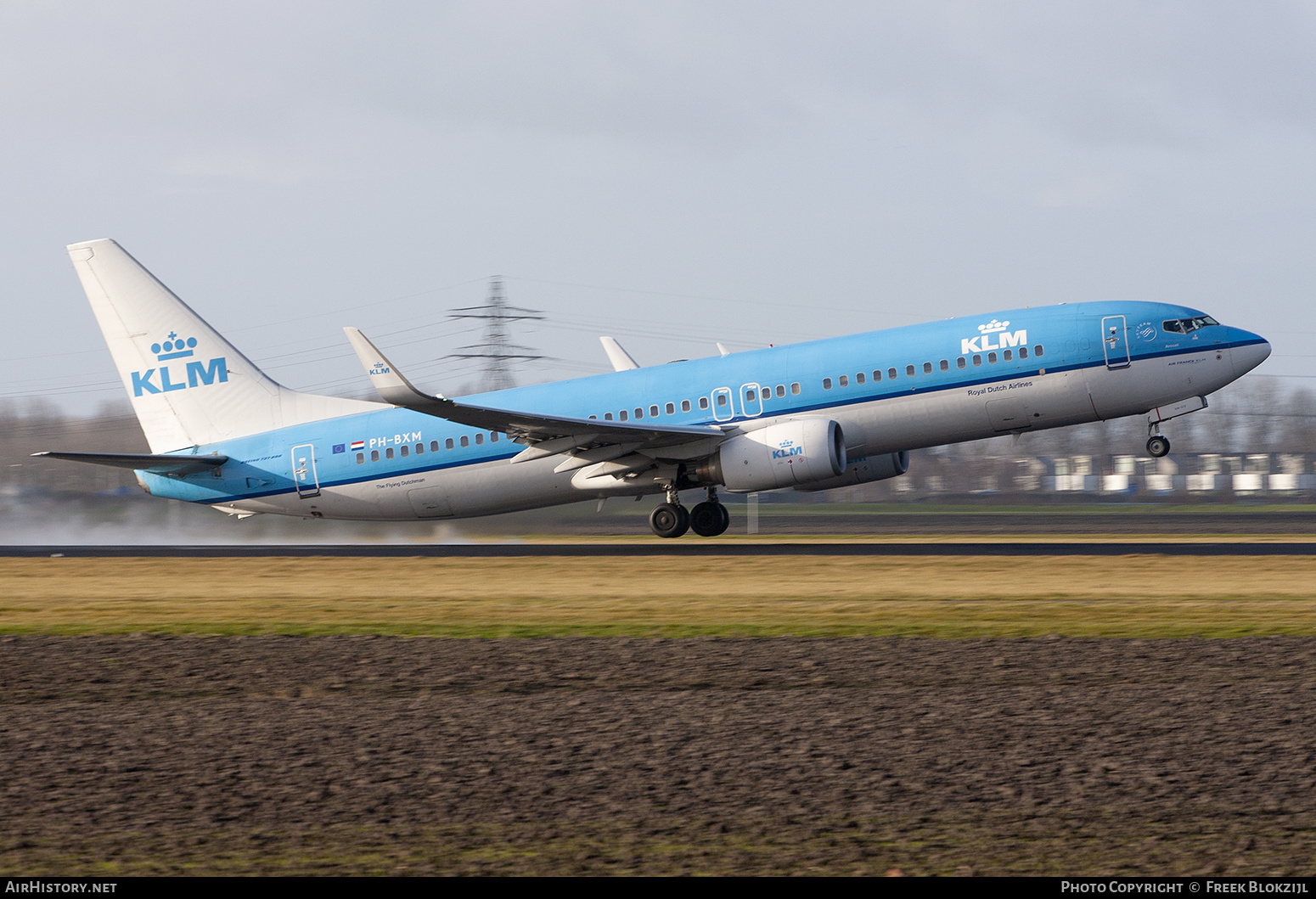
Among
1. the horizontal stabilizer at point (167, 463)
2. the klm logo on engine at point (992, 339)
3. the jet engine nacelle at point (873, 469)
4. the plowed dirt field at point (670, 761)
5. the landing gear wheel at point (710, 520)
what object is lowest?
the plowed dirt field at point (670, 761)

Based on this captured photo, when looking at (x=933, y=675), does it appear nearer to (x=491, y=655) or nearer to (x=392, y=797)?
(x=491, y=655)

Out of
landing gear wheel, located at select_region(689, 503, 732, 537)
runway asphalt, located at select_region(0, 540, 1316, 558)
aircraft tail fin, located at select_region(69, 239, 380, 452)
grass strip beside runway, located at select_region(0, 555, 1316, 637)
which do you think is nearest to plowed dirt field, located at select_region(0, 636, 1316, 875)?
grass strip beside runway, located at select_region(0, 555, 1316, 637)

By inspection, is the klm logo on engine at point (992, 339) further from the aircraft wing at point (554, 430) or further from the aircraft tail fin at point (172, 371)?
the aircraft tail fin at point (172, 371)

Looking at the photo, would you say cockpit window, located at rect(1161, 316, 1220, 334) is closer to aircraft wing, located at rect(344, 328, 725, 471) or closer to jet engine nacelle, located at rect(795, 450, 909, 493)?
jet engine nacelle, located at rect(795, 450, 909, 493)

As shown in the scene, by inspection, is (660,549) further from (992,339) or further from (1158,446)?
(1158,446)

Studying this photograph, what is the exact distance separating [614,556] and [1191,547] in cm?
1448

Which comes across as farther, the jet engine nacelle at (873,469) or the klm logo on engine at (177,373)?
the klm logo on engine at (177,373)

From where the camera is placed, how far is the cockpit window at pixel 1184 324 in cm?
2723

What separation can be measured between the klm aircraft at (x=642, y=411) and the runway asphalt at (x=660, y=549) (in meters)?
1.21

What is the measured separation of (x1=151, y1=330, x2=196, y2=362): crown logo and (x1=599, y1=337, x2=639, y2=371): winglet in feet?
37.6

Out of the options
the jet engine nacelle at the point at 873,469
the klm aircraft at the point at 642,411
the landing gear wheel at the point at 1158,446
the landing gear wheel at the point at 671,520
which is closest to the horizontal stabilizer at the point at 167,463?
the klm aircraft at the point at 642,411

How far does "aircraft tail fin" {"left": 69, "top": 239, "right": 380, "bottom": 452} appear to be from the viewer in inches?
1287

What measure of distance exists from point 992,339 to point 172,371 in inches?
848

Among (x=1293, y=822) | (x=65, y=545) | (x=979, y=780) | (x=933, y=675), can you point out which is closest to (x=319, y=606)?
(x=933, y=675)
